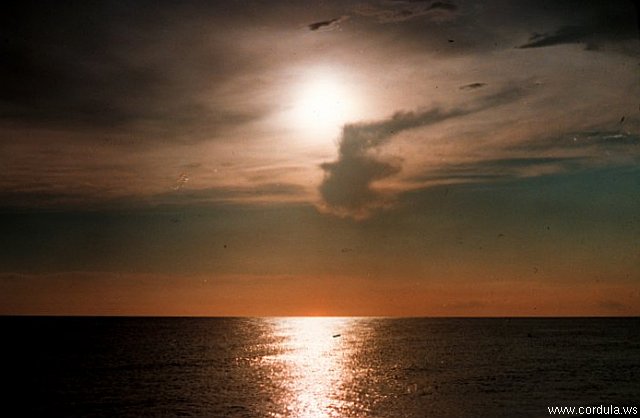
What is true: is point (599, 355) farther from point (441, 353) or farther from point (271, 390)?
point (271, 390)

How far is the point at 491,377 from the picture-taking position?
65438 mm

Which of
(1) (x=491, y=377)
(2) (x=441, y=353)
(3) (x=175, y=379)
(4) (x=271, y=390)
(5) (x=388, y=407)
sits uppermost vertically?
(5) (x=388, y=407)

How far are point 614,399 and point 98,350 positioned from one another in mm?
90645

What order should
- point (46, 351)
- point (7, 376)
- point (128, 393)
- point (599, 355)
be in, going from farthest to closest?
point (46, 351) → point (599, 355) → point (7, 376) → point (128, 393)

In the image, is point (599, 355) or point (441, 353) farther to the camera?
point (441, 353)

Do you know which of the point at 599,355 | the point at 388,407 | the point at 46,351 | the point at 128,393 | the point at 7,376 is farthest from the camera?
the point at 46,351

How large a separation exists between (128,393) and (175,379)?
10803 mm

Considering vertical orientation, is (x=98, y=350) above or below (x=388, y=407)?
below

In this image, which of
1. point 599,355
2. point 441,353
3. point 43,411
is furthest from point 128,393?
point 599,355

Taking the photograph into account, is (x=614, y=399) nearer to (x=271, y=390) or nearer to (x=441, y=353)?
(x=271, y=390)

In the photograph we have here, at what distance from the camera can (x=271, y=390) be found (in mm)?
57031

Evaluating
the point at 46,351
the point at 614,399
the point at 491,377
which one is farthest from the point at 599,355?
the point at 46,351

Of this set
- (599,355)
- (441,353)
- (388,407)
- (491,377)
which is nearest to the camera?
(388,407)

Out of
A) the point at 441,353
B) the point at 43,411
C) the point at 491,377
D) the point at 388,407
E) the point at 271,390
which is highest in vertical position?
the point at 43,411
